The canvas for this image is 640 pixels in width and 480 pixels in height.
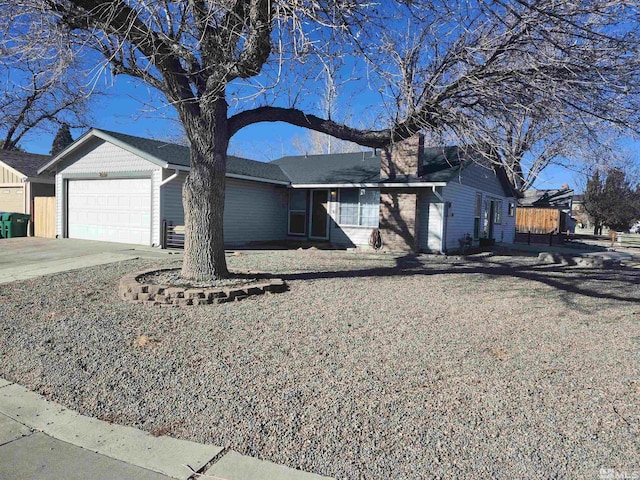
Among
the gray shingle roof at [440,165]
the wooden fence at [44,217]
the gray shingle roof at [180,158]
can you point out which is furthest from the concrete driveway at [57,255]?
the gray shingle roof at [440,165]

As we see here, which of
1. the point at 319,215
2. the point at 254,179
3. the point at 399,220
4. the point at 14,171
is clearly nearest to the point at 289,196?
the point at 319,215

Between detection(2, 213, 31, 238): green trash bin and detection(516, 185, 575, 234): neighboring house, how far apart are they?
25418mm

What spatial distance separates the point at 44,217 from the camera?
17.2 m

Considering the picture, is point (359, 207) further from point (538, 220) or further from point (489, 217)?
point (538, 220)

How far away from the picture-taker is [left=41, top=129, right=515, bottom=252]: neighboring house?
46.5ft

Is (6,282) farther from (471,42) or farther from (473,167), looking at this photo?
(473,167)

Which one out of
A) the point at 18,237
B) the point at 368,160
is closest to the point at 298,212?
the point at 368,160

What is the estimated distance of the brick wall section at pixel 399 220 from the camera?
47.2ft

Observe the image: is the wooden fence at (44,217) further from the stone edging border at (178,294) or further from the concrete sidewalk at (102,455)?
the concrete sidewalk at (102,455)

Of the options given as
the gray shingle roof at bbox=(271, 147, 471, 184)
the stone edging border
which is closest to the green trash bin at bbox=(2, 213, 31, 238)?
the gray shingle roof at bbox=(271, 147, 471, 184)

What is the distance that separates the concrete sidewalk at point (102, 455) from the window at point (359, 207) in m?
13.0

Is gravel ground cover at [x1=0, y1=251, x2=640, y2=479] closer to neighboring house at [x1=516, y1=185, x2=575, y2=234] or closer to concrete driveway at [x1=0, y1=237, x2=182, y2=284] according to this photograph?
concrete driveway at [x1=0, y1=237, x2=182, y2=284]

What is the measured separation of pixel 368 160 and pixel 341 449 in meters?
15.9

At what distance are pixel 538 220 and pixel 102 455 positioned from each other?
31079 millimetres
